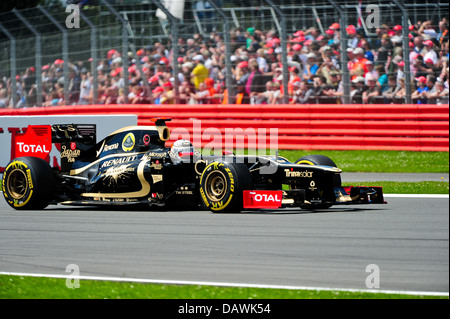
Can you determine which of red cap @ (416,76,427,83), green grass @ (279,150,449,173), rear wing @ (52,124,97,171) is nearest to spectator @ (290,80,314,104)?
green grass @ (279,150,449,173)

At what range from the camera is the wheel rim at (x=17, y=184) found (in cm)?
1152

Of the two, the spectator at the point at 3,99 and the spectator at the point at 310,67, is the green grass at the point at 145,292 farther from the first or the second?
the spectator at the point at 3,99

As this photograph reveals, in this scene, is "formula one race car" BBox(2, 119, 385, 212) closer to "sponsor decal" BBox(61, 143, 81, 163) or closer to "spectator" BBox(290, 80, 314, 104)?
"sponsor decal" BBox(61, 143, 81, 163)

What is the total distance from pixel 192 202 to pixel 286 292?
489 cm

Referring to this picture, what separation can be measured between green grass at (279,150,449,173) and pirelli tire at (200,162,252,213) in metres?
6.60

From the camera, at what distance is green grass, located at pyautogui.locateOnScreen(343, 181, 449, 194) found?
512 inches

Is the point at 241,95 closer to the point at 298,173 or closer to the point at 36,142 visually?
the point at 36,142

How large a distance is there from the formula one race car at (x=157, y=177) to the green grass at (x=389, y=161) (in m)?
5.55

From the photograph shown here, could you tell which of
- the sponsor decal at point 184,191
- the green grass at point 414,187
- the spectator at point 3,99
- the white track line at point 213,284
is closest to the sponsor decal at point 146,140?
the sponsor decal at point 184,191

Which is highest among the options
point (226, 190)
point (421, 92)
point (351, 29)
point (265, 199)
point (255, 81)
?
point (351, 29)

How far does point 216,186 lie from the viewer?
34.6 feet

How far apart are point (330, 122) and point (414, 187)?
16.4 ft

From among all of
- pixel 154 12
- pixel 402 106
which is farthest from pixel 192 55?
pixel 402 106
